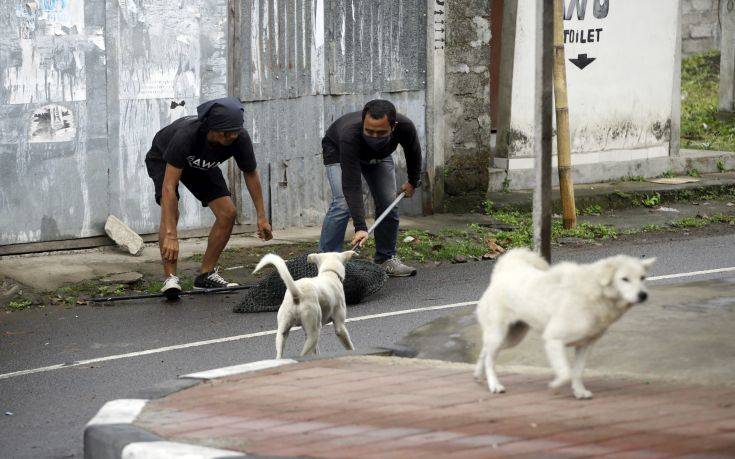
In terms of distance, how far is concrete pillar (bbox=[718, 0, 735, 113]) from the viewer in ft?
64.5

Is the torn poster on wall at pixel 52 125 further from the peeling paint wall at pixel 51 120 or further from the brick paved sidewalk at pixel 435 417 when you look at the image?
the brick paved sidewalk at pixel 435 417

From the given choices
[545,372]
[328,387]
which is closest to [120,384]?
[328,387]

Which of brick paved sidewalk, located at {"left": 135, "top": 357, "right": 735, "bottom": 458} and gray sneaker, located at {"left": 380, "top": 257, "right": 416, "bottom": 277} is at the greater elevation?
brick paved sidewalk, located at {"left": 135, "top": 357, "right": 735, "bottom": 458}

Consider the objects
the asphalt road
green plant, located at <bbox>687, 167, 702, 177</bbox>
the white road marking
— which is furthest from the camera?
green plant, located at <bbox>687, 167, 702, 177</bbox>

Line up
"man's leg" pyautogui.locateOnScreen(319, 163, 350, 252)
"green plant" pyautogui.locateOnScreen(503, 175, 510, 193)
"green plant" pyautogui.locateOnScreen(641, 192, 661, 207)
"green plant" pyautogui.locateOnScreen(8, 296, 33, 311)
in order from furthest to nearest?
"green plant" pyautogui.locateOnScreen(503, 175, 510, 193), "green plant" pyautogui.locateOnScreen(641, 192, 661, 207), "man's leg" pyautogui.locateOnScreen(319, 163, 350, 252), "green plant" pyautogui.locateOnScreen(8, 296, 33, 311)

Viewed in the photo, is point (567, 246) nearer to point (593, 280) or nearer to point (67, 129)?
point (67, 129)

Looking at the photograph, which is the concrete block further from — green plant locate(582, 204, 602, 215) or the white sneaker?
green plant locate(582, 204, 602, 215)

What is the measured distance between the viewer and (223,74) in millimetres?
12492

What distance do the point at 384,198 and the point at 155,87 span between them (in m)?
2.73

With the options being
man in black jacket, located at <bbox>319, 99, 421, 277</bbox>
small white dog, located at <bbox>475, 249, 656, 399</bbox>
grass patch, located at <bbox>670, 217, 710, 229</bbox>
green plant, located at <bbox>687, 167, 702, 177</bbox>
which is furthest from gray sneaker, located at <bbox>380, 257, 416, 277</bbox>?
green plant, located at <bbox>687, 167, 702, 177</bbox>

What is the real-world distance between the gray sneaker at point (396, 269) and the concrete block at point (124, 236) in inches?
93.9

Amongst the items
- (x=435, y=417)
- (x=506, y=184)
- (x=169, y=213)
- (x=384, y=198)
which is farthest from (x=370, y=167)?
(x=435, y=417)

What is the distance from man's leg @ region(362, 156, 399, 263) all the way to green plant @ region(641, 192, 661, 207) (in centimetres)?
506

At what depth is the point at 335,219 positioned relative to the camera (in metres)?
10.8
